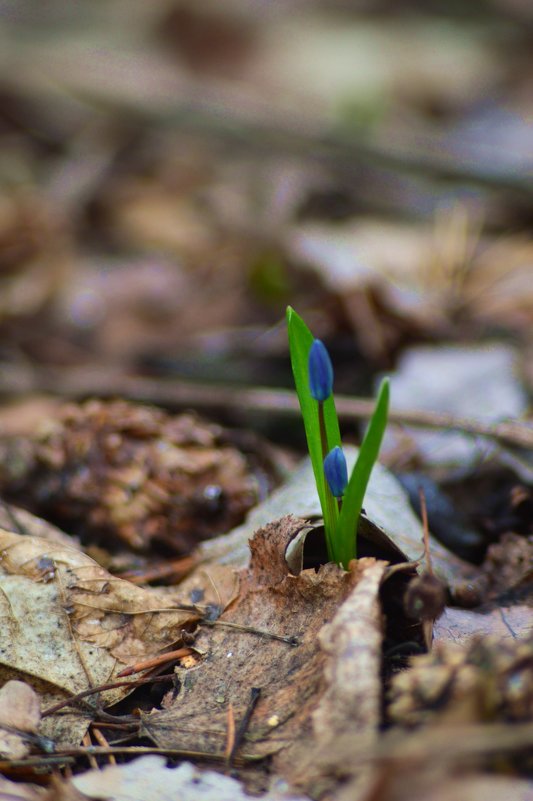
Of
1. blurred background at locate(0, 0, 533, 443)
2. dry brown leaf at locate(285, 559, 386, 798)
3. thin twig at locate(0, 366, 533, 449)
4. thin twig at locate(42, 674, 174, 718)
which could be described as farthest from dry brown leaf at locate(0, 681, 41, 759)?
blurred background at locate(0, 0, 533, 443)

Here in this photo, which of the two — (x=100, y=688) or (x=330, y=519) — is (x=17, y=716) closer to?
(x=100, y=688)

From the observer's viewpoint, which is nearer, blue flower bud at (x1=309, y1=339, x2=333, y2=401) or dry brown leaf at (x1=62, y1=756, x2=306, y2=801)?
dry brown leaf at (x1=62, y1=756, x2=306, y2=801)

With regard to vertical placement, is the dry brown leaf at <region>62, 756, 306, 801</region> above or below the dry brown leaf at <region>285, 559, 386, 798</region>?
below

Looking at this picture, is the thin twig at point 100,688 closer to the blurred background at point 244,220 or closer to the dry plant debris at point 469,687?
the dry plant debris at point 469,687

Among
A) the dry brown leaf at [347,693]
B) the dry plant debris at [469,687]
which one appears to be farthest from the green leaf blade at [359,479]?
the dry plant debris at [469,687]

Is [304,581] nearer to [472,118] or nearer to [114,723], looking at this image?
[114,723]

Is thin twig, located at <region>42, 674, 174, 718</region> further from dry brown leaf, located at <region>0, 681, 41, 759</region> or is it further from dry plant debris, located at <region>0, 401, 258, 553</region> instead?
dry plant debris, located at <region>0, 401, 258, 553</region>

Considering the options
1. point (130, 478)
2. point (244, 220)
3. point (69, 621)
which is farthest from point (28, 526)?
point (244, 220)

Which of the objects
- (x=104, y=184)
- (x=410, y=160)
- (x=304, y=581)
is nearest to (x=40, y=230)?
(x=104, y=184)
